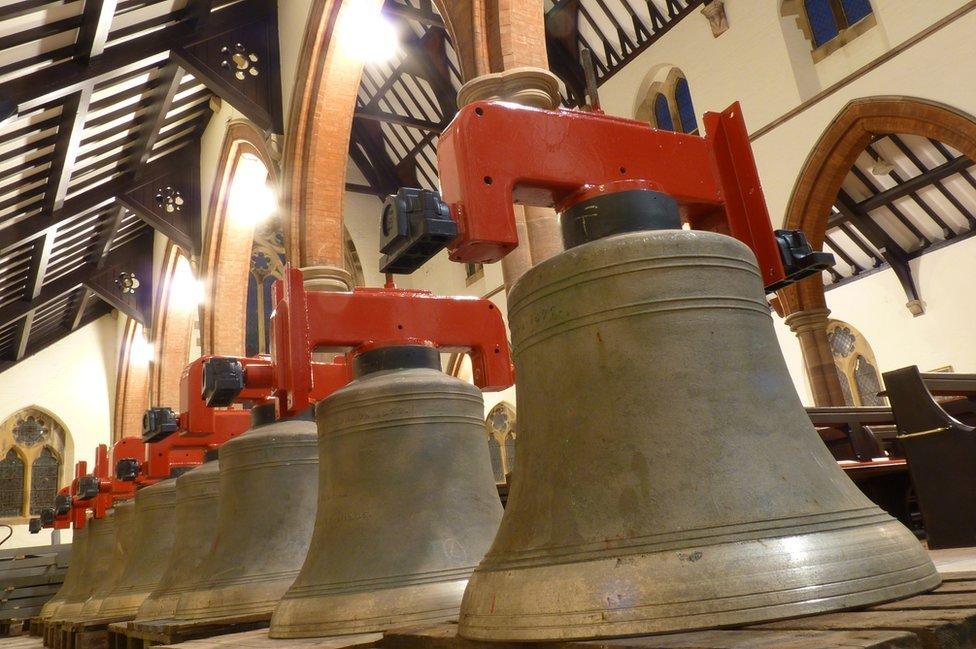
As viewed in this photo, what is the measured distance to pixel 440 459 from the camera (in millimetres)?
1768

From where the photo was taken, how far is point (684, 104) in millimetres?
10969

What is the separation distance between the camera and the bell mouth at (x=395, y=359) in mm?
1944

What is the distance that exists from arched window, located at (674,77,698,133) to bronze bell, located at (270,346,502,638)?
9794 millimetres

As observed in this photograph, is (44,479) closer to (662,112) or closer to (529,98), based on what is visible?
(662,112)

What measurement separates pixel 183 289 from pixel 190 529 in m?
10.9

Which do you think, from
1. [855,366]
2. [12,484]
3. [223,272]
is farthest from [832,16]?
[12,484]

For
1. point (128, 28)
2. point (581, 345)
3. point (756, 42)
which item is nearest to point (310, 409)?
point (581, 345)

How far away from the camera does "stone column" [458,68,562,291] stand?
412cm

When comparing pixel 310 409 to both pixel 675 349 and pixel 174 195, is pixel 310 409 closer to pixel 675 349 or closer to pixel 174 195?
pixel 675 349

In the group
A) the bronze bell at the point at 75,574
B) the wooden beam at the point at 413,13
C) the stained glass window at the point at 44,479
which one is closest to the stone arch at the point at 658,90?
the wooden beam at the point at 413,13

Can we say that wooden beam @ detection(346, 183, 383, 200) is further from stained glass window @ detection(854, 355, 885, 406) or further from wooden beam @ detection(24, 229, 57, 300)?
stained glass window @ detection(854, 355, 885, 406)

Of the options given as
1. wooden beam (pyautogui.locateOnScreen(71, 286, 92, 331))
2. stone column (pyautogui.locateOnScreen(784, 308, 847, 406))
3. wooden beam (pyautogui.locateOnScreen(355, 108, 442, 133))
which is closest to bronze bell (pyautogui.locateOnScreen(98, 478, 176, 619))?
stone column (pyautogui.locateOnScreen(784, 308, 847, 406))

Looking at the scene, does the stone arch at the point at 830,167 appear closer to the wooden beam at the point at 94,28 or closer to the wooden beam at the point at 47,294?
the wooden beam at the point at 94,28

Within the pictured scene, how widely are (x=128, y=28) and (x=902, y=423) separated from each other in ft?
24.1
